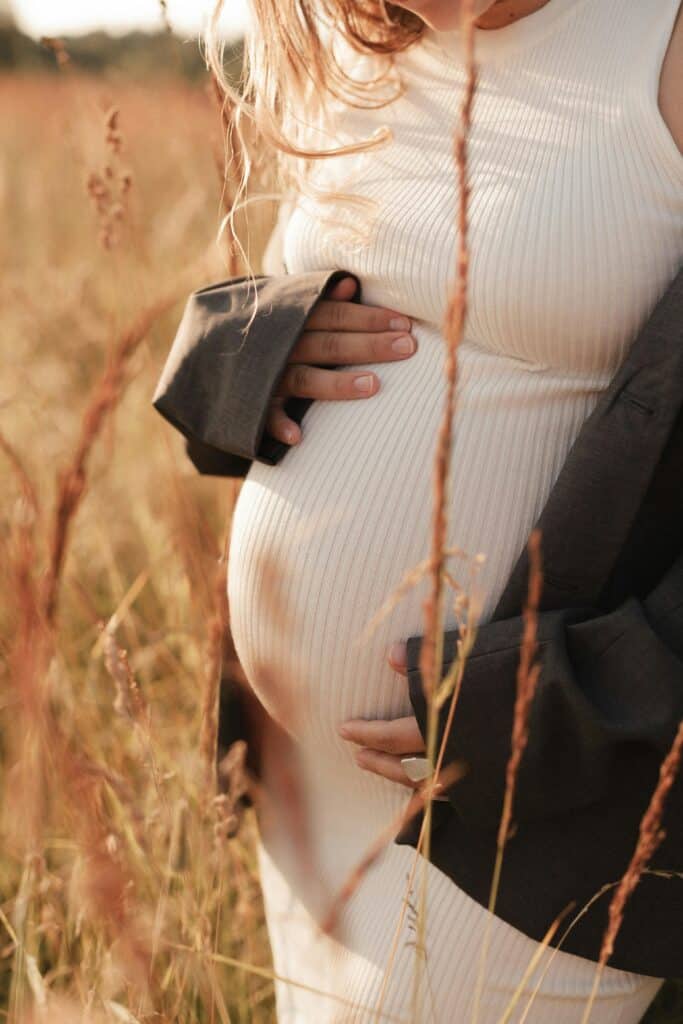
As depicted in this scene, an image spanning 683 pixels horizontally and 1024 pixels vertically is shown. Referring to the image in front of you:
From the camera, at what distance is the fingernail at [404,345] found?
1533 mm

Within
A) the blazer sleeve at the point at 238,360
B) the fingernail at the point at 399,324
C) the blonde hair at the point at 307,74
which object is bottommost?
the blazer sleeve at the point at 238,360

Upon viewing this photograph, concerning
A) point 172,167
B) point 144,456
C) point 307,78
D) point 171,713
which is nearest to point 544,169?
point 307,78

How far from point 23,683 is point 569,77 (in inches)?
43.8

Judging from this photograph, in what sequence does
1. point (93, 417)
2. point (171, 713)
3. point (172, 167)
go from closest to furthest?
1. point (93, 417)
2. point (171, 713)
3. point (172, 167)

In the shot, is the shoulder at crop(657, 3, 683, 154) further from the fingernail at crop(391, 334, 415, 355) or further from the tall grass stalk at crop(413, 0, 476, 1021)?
the tall grass stalk at crop(413, 0, 476, 1021)

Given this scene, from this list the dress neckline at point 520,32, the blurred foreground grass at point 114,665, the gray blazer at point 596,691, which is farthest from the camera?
the dress neckline at point 520,32

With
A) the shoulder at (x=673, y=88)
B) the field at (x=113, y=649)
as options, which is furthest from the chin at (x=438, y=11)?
the field at (x=113, y=649)

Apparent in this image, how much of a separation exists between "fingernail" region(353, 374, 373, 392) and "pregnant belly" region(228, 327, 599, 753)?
0.06 ft

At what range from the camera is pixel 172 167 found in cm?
686

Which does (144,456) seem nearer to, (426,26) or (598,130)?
(426,26)

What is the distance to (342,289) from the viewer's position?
1623 millimetres

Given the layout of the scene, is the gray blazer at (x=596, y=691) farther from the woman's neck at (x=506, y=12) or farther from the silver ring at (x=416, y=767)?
the woman's neck at (x=506, y=12)

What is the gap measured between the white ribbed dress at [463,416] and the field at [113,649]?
0.16m

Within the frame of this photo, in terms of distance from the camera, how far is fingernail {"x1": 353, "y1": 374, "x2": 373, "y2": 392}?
153 centimetres
